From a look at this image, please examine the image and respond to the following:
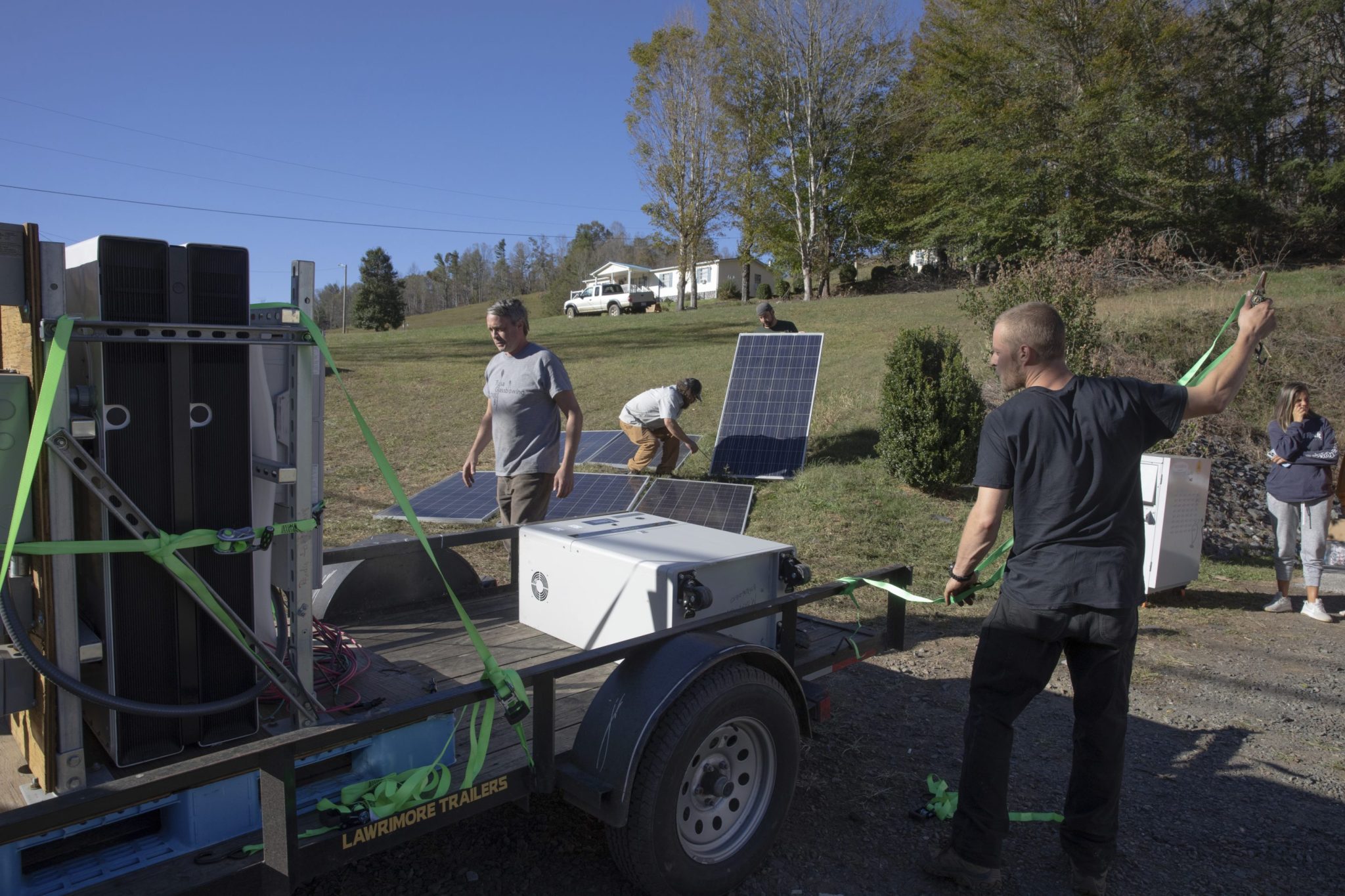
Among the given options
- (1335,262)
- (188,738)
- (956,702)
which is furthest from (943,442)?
(1335,262)

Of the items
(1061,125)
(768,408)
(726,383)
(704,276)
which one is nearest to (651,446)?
(768,408)

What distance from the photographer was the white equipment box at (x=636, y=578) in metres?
3.08

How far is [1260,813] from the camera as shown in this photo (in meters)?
3.82

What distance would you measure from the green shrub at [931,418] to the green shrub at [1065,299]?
1.31 metres

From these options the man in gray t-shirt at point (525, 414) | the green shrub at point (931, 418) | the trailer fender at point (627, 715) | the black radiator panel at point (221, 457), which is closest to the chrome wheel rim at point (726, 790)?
the trailer fender at point (627, 715)

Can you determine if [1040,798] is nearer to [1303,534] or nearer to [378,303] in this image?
[1303,534]

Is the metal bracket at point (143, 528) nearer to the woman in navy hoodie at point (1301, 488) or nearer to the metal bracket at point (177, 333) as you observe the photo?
the metal bracket at point (177, 333)

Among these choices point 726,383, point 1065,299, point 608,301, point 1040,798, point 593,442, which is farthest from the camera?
point 608,301

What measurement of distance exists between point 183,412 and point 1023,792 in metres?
3.82

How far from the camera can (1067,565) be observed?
303 centimetres

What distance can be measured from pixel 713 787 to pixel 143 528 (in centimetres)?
193

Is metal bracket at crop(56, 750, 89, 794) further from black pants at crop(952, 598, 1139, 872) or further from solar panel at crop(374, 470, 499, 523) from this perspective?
solar panel at crop(374, 470, 499, 523)

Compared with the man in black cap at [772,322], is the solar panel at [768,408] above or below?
below

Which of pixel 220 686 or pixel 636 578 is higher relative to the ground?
pixel 636 578
